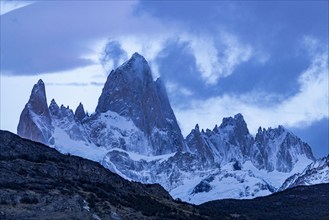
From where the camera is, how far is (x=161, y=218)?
135500mm

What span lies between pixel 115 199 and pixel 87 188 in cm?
458

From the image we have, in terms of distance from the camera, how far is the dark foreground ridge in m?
118

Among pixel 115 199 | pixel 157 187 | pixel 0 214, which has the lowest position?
pixel 0 214

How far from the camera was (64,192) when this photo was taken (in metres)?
126

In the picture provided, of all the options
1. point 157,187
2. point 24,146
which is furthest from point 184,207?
point 24,146

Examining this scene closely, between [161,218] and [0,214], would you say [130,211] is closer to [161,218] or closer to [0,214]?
[161,218]

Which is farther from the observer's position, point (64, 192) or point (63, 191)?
point (63, 191)

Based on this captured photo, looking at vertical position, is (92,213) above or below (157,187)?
below

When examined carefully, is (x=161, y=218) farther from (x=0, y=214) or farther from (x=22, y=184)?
(x=0, y=214)

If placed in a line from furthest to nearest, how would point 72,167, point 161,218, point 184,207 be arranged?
point 184,207
point 72,167
point 161,218

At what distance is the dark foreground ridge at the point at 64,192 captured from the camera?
388 ft

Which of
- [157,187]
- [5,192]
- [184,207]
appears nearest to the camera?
[5,192]

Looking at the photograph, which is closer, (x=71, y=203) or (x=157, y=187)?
(x=71, y=203)

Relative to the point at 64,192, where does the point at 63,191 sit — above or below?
above
